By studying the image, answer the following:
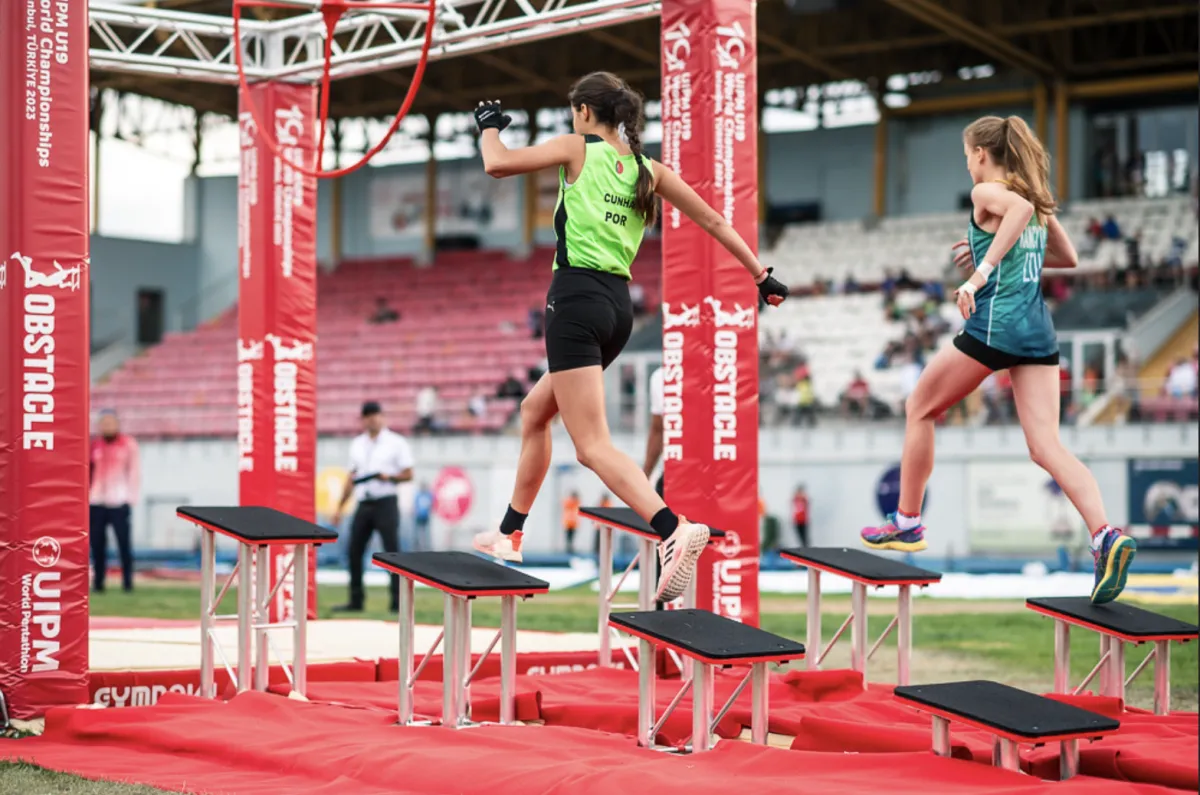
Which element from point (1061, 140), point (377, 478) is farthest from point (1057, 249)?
point (1061, 140)

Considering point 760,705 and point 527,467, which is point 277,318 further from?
point 760,705

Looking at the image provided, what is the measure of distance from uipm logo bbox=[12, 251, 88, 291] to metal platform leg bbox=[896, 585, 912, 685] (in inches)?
159

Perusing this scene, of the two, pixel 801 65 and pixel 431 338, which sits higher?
pixel 801 65

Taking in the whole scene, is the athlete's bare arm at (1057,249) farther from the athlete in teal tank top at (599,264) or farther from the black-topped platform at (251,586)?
the black-topped platform at (251,586)

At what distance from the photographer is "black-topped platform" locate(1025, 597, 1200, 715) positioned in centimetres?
594

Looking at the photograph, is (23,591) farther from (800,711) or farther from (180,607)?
(180,607)

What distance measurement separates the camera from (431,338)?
29.2 metres

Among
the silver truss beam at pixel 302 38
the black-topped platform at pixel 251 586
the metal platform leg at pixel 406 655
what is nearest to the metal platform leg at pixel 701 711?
the metal platform leg at pixel 406 655

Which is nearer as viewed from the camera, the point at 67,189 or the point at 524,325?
the point at 67,189

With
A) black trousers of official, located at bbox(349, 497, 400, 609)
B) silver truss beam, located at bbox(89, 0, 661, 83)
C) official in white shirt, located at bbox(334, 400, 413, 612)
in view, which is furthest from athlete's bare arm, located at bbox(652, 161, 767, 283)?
black trousers of official, located at bbox(349, 497, 400, 609)

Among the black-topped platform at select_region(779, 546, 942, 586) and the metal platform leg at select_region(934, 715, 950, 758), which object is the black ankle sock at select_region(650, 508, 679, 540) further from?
the black-topped platform at select_region(779, 546, 942, 586)

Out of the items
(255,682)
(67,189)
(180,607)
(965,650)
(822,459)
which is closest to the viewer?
(67,189)

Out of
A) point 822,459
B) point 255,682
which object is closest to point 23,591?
point 255,682

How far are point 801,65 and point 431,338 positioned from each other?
891 centimetres
